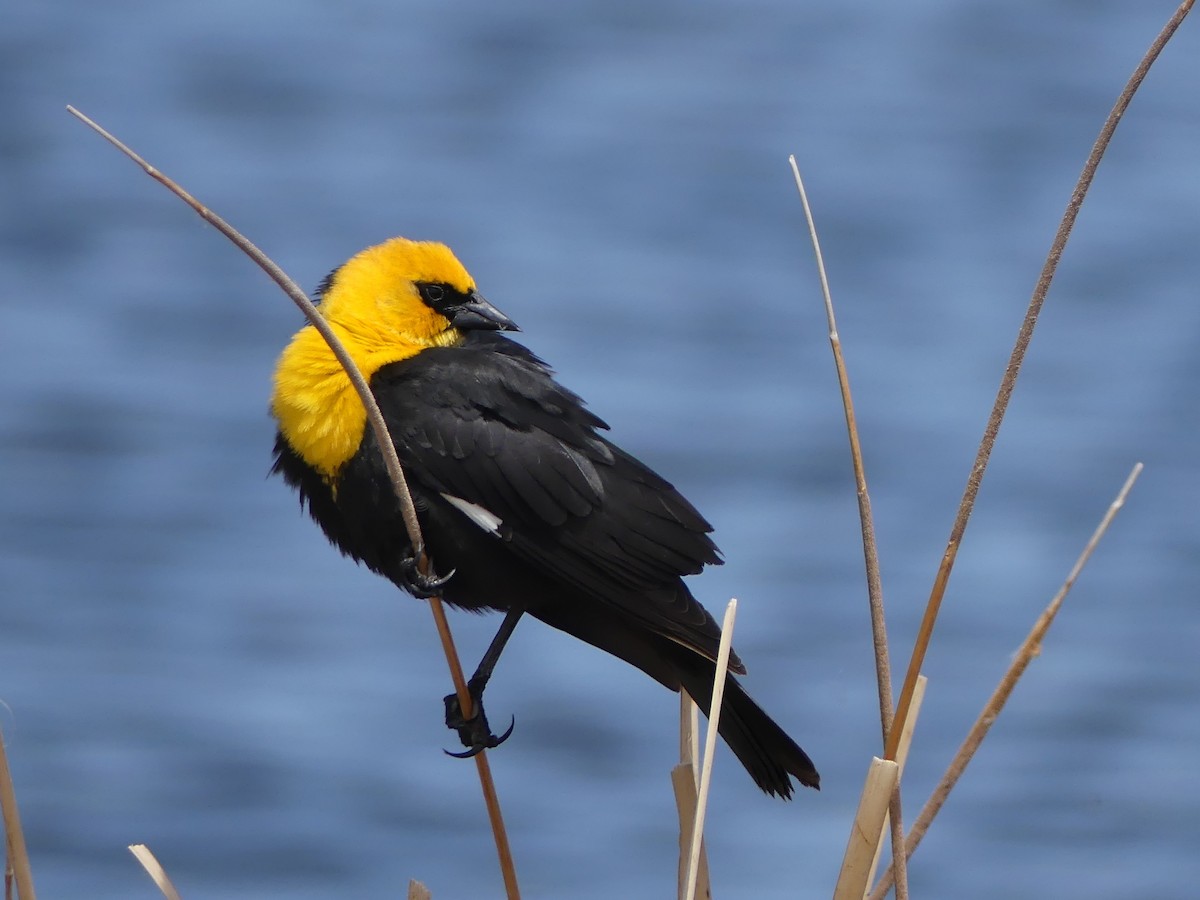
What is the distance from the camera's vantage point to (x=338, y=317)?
3385 millimetres

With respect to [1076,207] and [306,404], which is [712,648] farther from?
[1076,207]

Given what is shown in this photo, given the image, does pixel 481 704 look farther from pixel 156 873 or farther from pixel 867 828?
pixel 867 828

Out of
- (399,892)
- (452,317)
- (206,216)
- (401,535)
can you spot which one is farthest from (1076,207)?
(399,892)

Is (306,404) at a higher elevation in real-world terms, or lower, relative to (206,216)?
higher

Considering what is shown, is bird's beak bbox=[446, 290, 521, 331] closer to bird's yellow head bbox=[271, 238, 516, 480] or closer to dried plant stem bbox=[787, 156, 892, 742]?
bird's yellow head bbox=[271, 238, 516, 480]

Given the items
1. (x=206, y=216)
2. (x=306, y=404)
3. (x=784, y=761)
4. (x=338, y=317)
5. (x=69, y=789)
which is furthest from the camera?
(x=69, y=789)

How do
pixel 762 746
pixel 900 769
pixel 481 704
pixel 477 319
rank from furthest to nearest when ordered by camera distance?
1. pixel 477 319
2. pixel 481 704
3. pixel 762 746
4. pixel 900 769

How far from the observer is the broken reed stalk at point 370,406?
1937 mm

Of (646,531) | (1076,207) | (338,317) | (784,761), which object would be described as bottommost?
(784,761)

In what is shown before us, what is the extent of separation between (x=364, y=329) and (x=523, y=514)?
1.75ft

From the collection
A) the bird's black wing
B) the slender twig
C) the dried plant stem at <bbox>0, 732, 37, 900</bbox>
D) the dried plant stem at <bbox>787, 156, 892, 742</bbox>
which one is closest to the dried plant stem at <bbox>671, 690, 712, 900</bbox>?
the slender twig

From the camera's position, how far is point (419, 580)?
9.90 ft

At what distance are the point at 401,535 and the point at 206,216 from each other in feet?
3.90

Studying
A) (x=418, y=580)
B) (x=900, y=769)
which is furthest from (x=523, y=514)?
(x=900, y=769)
